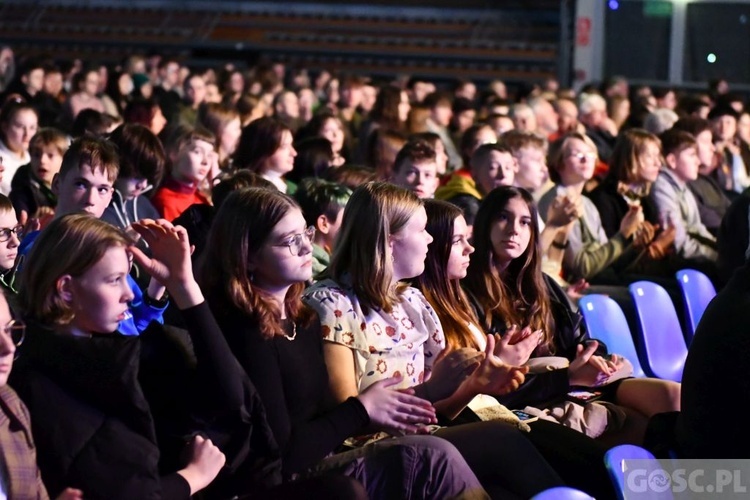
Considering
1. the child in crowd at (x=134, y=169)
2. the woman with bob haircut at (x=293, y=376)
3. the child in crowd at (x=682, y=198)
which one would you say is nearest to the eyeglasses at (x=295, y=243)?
the woman with bob haircut at (x=293, y=376)

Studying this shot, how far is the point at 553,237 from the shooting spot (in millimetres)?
5793

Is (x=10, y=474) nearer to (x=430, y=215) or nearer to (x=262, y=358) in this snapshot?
(x=262, y=358)

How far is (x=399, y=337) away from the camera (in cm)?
346

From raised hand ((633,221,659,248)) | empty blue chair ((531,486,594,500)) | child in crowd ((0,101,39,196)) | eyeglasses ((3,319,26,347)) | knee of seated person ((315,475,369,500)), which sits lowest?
knee of seated person ((315,475,369,500))

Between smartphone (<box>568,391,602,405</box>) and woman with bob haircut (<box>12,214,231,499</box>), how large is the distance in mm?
1657

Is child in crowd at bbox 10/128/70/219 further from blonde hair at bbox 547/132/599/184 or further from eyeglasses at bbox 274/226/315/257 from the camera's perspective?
blonde hair at bbox 547/132/599/184

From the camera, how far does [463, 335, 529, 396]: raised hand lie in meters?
3.19

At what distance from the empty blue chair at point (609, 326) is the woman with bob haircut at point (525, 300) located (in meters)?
0.40

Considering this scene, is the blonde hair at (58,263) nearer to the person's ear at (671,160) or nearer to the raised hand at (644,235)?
the raised hand at (644,235)

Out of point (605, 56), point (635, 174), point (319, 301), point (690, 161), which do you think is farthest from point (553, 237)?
point (605, 56)

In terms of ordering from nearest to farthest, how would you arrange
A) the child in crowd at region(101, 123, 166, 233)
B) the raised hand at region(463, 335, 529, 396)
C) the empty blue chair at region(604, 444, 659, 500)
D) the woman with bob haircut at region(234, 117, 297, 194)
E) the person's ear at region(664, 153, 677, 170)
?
the empty blue chair at region(604, 444, 659, 500)
the raised hand at region(463, 335, 529, 396)
the child in crowd at region(101, 123, 166, 233)
the woman with bob haircut at region(234, 117, 297, 194)
the person's ear at region(664, 153, 677, 170)

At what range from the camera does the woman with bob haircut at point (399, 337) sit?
10.6 feet

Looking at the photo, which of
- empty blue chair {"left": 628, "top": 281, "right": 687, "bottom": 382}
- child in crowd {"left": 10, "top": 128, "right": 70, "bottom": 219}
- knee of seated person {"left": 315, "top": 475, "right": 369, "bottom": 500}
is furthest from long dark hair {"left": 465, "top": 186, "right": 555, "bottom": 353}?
child in crowd {"left": 10, "top": 128, "right": 70, "bottom": 219}

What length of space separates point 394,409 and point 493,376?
0.28 m
